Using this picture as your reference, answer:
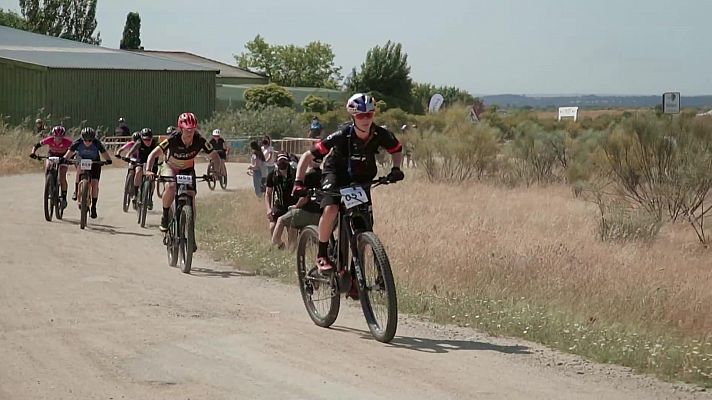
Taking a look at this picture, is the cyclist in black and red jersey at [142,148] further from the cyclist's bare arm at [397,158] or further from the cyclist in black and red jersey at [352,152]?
the cyclist in black and red jersey at [352,152]

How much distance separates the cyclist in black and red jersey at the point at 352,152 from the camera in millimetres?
9688

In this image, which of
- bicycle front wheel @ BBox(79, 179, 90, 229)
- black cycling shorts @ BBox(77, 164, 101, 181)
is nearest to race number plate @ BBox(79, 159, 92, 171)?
black cycling shorts @ BBox(77, 164, 101, 181)

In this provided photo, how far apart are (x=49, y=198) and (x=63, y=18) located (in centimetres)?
8802

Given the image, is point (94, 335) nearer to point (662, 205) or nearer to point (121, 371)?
point (121, 371)

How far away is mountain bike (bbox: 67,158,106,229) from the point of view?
1961 centimetres

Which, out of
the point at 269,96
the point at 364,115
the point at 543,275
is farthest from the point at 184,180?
the point at 269,96

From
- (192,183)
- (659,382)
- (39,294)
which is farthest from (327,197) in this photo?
(192,183)

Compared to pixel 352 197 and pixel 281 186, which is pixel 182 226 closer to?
pixel 281 186

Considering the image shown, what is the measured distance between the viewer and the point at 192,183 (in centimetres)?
1472

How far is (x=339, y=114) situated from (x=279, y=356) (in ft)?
167

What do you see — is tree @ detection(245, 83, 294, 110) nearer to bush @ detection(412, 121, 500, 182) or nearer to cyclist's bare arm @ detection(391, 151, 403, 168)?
bush @ detection(412, 121, 500, 182)

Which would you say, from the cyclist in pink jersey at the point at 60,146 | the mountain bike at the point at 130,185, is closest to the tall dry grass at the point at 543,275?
the mountain bike at the point at 130,185

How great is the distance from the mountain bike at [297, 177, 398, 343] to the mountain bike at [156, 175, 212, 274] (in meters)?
4.33

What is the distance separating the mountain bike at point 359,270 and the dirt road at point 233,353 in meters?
0.19
